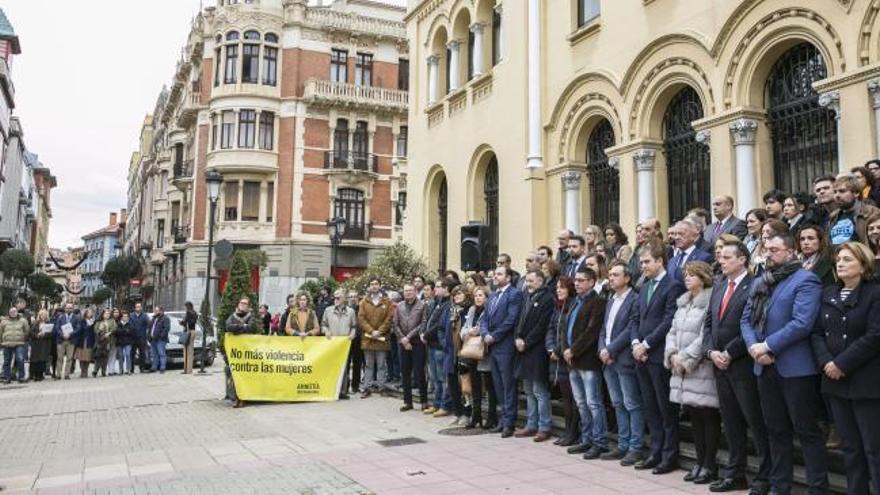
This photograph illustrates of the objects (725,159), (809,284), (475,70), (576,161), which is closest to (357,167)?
(475,70)

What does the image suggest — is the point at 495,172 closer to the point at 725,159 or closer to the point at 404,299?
the point at 404,299

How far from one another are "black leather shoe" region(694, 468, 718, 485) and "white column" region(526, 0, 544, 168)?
9089 millimetres

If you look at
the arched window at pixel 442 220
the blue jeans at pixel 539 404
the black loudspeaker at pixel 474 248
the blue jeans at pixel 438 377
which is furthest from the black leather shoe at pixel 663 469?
the arched window at pixel 442 220

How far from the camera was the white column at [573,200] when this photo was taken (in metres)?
14.1

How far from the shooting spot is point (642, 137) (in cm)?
1212

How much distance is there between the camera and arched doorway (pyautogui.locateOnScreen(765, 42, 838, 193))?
9.41m

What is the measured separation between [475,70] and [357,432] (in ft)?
35.2

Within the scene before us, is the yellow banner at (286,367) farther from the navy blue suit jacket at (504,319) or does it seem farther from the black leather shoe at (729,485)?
the black leather shoe at (729,485)

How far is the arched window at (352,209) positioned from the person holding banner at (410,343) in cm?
2621

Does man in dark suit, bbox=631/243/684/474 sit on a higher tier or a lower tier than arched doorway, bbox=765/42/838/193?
lower

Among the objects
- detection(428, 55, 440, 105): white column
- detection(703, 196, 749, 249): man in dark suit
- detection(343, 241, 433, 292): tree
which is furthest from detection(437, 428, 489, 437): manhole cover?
detection(428, 55, 440, 105): white column

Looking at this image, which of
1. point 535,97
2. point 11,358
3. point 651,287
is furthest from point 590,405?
point 11,358

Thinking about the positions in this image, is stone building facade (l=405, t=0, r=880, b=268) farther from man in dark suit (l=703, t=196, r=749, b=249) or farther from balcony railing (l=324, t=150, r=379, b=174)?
balcony railing (l=324, t=150, r=379, b=174)

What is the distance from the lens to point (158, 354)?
19.5m
